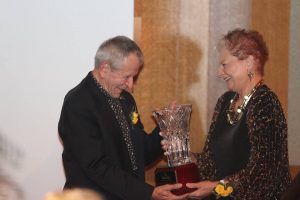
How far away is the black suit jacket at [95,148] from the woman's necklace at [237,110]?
0.51m

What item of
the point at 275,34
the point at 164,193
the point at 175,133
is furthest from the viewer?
the point at 275,34

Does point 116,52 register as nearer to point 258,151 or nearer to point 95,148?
point 95,148

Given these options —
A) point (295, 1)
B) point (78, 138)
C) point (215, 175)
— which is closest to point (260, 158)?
point (215, 175)

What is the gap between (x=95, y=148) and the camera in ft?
10.0

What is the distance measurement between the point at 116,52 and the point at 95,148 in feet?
1.55

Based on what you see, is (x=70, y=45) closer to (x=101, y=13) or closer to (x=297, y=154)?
(x=101, y=13)

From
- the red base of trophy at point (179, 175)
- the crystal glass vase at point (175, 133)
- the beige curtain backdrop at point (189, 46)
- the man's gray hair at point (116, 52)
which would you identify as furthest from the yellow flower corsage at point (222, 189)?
the beige curtain backdrop at point (189, 46)

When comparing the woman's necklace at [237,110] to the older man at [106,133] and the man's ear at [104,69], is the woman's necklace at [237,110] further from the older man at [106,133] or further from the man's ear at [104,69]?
the man's ear at [104,69]

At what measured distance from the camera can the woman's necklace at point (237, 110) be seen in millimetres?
3092

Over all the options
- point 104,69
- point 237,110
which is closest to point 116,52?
point 104,69

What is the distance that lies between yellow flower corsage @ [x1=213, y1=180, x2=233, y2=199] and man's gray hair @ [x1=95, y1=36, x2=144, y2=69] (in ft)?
2.38

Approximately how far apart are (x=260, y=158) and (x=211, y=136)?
0.39 m

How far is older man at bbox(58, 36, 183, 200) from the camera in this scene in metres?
3.08

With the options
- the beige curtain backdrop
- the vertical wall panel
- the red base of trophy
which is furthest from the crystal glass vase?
the vertical wall panel
